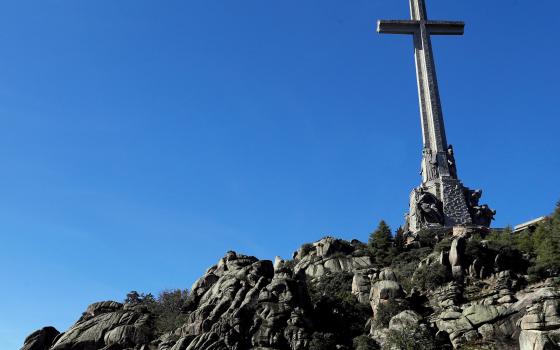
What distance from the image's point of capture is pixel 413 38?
217 ft

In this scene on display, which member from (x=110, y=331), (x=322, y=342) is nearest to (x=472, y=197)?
(x=322, y=342)

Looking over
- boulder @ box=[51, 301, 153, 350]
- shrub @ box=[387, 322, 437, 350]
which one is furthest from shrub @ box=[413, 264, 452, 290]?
boulder @ box=[51, 301, 153, 350]

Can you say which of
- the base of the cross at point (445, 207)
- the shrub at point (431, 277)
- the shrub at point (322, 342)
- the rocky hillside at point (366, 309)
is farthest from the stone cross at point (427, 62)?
the shrub at point (322, 342)

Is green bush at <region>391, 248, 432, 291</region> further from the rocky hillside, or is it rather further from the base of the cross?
the base of the cross

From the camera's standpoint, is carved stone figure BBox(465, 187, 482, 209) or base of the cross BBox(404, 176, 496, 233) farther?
carved stone figure BBox(465, 187, 482, 209)

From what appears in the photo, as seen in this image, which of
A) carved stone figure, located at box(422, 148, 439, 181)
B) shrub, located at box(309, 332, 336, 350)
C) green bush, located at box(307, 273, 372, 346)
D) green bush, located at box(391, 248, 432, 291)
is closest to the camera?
shrub, located at box(309, 332, 336, 350)

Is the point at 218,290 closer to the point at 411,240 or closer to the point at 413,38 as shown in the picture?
the point at 411,240

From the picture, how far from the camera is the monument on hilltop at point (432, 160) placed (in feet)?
182

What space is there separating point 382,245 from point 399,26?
89.2 feet

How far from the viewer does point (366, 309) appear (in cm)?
4022

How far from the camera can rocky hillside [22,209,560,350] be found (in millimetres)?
33781

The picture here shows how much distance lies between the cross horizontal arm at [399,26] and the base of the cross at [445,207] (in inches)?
721

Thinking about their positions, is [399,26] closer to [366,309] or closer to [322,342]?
[366,309]

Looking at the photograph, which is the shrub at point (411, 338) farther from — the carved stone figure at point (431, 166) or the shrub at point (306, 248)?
the carved stone figure at point (431, 166)
